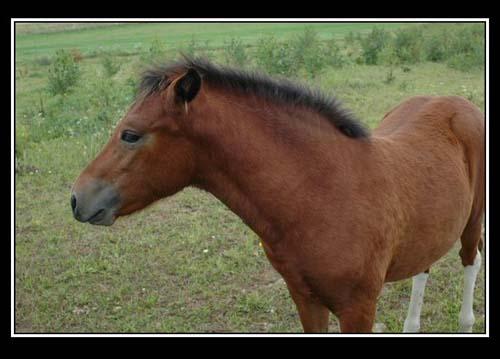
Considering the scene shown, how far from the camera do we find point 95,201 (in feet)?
9.79

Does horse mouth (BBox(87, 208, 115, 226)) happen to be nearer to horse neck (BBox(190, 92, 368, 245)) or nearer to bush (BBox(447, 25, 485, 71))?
horse neck (BBox(190, 92, 368, 245))

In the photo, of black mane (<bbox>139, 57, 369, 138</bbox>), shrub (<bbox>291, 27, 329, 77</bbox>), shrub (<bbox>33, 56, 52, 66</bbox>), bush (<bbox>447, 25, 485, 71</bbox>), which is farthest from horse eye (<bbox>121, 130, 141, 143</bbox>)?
shrub (<bbox>33, 56, 52, 66</bbox>)

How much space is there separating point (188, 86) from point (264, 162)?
62 cm

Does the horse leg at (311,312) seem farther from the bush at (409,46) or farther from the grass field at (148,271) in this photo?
the bush at (409,46)

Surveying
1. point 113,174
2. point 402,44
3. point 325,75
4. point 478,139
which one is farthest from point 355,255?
point 402,44

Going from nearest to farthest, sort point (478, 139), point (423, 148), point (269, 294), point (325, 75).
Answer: point (423, 148) < point (478, 139) < point (269, 294) < point (325, 75)

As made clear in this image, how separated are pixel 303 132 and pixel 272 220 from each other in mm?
571

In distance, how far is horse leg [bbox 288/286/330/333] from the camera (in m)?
3.28

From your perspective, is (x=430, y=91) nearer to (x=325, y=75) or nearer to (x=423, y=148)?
(x=325, y=75)

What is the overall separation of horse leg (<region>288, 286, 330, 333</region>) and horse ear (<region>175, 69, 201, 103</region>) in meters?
1.36

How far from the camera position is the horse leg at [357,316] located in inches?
124

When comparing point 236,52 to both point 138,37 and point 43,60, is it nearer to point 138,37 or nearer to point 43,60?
point 138,37

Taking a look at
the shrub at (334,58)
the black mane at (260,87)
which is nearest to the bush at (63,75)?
the shrub at (334,58)

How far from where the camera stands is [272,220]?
3.04 metres
